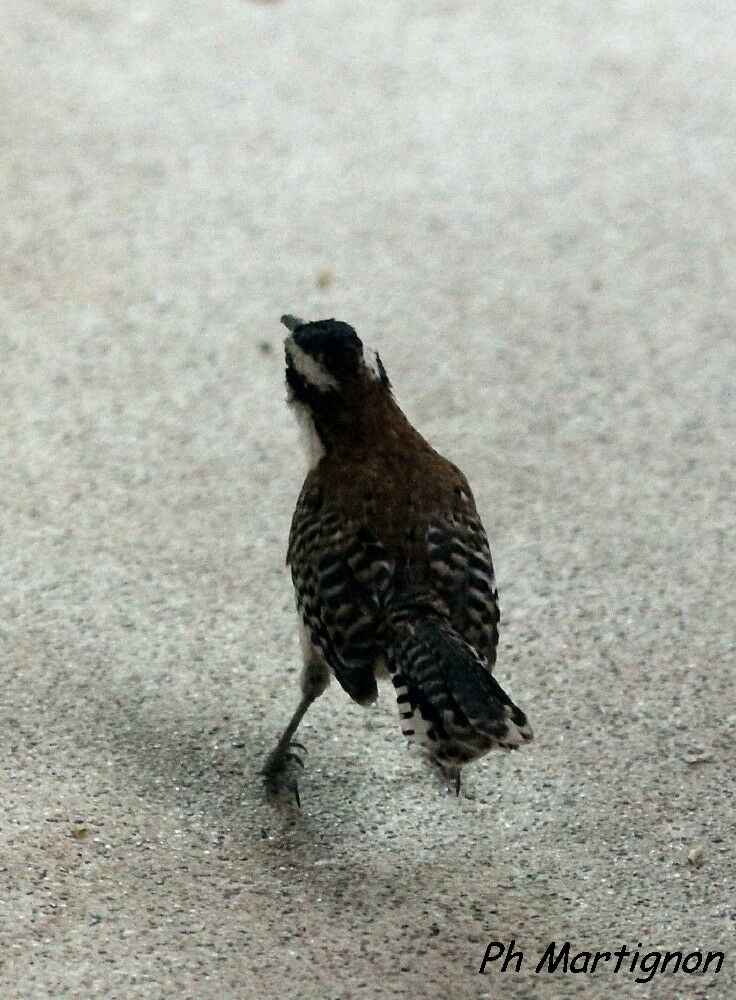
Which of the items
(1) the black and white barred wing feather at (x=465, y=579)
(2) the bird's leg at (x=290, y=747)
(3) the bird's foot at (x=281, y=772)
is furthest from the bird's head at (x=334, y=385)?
(3) the bird's foot at (x=281, y=772)

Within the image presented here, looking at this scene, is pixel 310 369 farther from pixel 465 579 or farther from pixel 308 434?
pixel 465 579

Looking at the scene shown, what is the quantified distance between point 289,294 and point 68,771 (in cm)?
305

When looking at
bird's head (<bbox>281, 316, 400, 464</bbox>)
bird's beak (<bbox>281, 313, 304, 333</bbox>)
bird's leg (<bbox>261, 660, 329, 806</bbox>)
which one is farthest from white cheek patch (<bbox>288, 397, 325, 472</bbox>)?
bird's leg (<bbox>261, 660, 329, 806</bbox>)

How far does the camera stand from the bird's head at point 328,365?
4.15 meters

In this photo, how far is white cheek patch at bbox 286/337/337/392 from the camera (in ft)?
13.7

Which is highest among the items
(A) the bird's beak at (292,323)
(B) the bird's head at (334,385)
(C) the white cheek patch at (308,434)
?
(A) the bird's beak at (292,323)

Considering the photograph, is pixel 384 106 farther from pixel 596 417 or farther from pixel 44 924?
pixel 44 924

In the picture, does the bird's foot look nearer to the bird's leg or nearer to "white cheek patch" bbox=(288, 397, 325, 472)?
the bird's leg

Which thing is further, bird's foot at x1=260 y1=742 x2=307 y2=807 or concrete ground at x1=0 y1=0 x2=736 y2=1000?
bird's foot at x1=260 y1=742 x2=307 y2=807

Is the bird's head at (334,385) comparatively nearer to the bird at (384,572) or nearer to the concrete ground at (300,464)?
the bird at (384,572)

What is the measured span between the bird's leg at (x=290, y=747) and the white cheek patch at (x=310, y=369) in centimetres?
77

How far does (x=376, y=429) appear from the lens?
164 inches

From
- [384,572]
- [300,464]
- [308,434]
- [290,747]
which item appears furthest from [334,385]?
[300,464]

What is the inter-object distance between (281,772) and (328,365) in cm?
116
